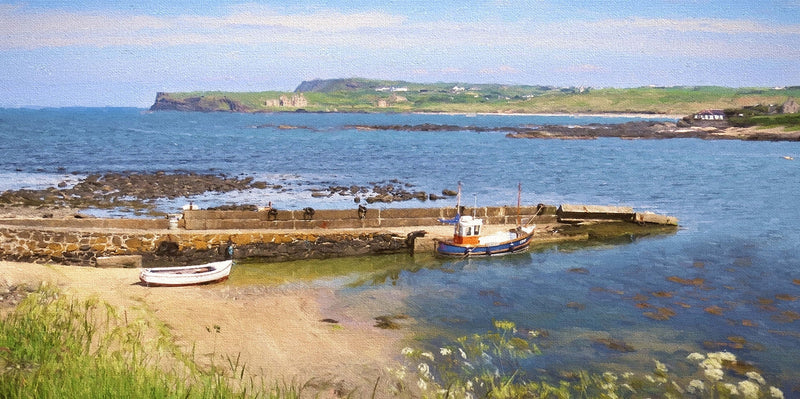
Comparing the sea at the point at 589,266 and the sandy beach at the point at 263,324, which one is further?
the sea at the point at 589,266

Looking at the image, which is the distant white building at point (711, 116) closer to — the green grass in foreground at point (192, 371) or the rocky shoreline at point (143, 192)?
the rocky shoreline at point (143, 192)

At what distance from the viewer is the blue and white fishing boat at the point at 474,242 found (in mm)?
28453

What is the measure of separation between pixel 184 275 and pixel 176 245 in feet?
15.8

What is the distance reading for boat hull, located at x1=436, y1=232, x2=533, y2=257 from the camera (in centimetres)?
2840

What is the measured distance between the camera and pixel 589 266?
27.5 meters

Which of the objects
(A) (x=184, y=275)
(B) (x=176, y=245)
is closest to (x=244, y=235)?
(B) (x=176, y=245)

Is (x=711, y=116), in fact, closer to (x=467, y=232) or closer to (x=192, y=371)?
(x=467, y=232)

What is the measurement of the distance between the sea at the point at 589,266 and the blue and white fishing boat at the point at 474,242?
0.50 metres

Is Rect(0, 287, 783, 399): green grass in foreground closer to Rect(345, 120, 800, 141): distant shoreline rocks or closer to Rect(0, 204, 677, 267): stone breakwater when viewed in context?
Rect(0, 204, 677, 267): stone breakwater

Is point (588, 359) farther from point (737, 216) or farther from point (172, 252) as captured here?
point (737, 216)

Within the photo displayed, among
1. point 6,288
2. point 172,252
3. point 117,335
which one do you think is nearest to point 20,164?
point 172,252

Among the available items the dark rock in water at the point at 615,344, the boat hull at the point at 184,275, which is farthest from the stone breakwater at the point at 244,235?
the dark rock in water at the point at 615,344

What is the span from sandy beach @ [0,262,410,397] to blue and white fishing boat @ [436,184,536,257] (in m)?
7.18

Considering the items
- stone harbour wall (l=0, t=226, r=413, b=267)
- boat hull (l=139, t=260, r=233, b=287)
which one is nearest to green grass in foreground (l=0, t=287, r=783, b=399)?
boat hull (l=139, t=260, r=233, b=287)
